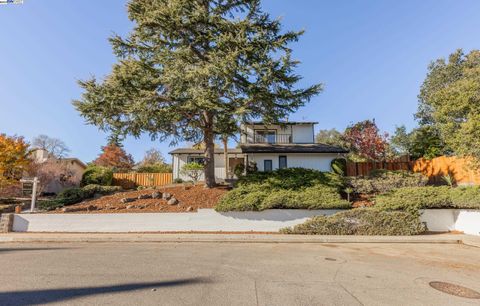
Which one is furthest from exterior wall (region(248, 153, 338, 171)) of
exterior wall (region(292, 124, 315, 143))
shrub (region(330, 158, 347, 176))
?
exterior wall (region(292, 124, 315, 143))

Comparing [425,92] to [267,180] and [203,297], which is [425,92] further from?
[203,297]

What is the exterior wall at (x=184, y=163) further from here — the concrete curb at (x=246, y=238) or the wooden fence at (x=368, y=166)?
the concrete curb at (x=246, y=238)

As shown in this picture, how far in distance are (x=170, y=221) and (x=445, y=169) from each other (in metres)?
19.6

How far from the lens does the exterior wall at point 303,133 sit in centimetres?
2558

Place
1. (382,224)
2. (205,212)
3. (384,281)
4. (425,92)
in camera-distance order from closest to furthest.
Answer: (384,281)
(382,224)
(205,212)
(425,92)

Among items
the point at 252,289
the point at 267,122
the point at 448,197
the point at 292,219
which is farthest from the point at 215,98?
the point at 448,197

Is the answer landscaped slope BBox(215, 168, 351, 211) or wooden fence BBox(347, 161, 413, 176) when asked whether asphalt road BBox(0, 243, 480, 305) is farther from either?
wooden fence BBox(347, 161, 413, 176)

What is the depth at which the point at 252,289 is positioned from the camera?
15.3ft

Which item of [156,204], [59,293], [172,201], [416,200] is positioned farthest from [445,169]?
[59,293]

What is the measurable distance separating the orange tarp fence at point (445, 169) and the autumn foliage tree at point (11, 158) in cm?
2805

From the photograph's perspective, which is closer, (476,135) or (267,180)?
(476,135)

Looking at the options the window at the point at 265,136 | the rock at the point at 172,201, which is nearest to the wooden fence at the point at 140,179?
the window at the point at 265,136

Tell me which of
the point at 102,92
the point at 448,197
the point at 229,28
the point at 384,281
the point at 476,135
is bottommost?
the point at 384,281

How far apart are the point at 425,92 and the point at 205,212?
88.1 feet
